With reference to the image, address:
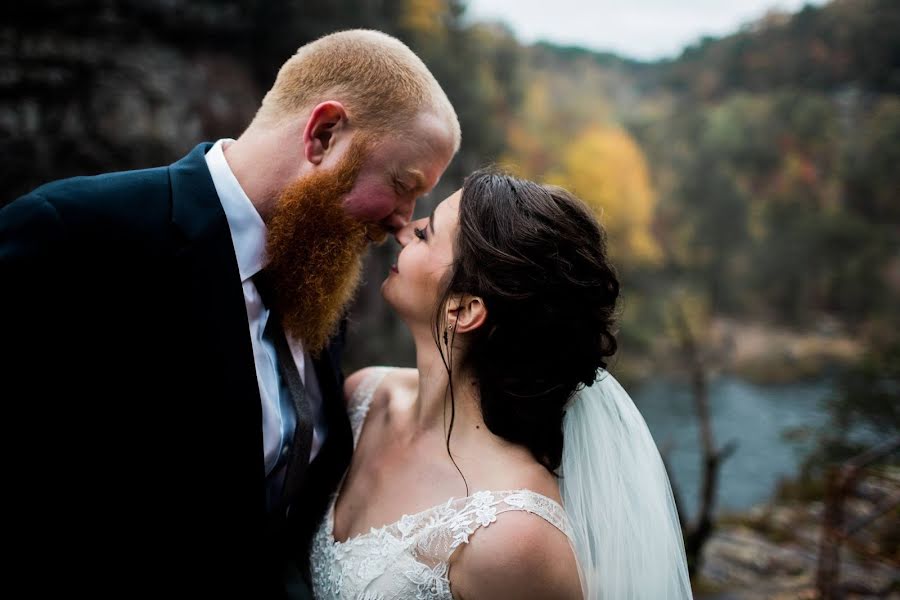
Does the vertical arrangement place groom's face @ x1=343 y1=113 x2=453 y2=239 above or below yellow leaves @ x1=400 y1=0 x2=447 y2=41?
below

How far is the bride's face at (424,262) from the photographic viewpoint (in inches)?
81.5

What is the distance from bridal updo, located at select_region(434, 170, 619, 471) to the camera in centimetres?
195

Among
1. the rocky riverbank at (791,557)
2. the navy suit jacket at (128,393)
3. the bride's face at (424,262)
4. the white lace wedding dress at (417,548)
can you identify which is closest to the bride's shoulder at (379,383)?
the bride's face at (424,262)

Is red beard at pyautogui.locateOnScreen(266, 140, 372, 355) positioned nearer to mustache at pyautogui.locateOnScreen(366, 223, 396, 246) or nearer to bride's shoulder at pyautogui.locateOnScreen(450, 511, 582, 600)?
mustache at pyautogui.locateOnScreen(366, 223, 396, 246)

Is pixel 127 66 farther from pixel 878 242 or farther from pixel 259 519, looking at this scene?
pixel 878 242

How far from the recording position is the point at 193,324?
160 centimetres

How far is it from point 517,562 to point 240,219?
1.22 metres

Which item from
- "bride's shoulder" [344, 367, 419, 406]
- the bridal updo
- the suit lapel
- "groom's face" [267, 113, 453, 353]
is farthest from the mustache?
"bride's shoulder" [344, 367, 419, 406]

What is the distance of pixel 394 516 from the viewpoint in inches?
78.5

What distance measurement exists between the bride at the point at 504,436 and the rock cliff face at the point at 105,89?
849cm

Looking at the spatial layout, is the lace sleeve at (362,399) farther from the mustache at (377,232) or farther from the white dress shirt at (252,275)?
the mustache at (377,232)

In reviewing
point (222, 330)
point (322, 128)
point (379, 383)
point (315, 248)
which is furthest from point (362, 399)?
point (322, 128)

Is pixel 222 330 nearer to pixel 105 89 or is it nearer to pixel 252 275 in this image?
pixel 252 275

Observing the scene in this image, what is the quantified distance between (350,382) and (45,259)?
145cm
